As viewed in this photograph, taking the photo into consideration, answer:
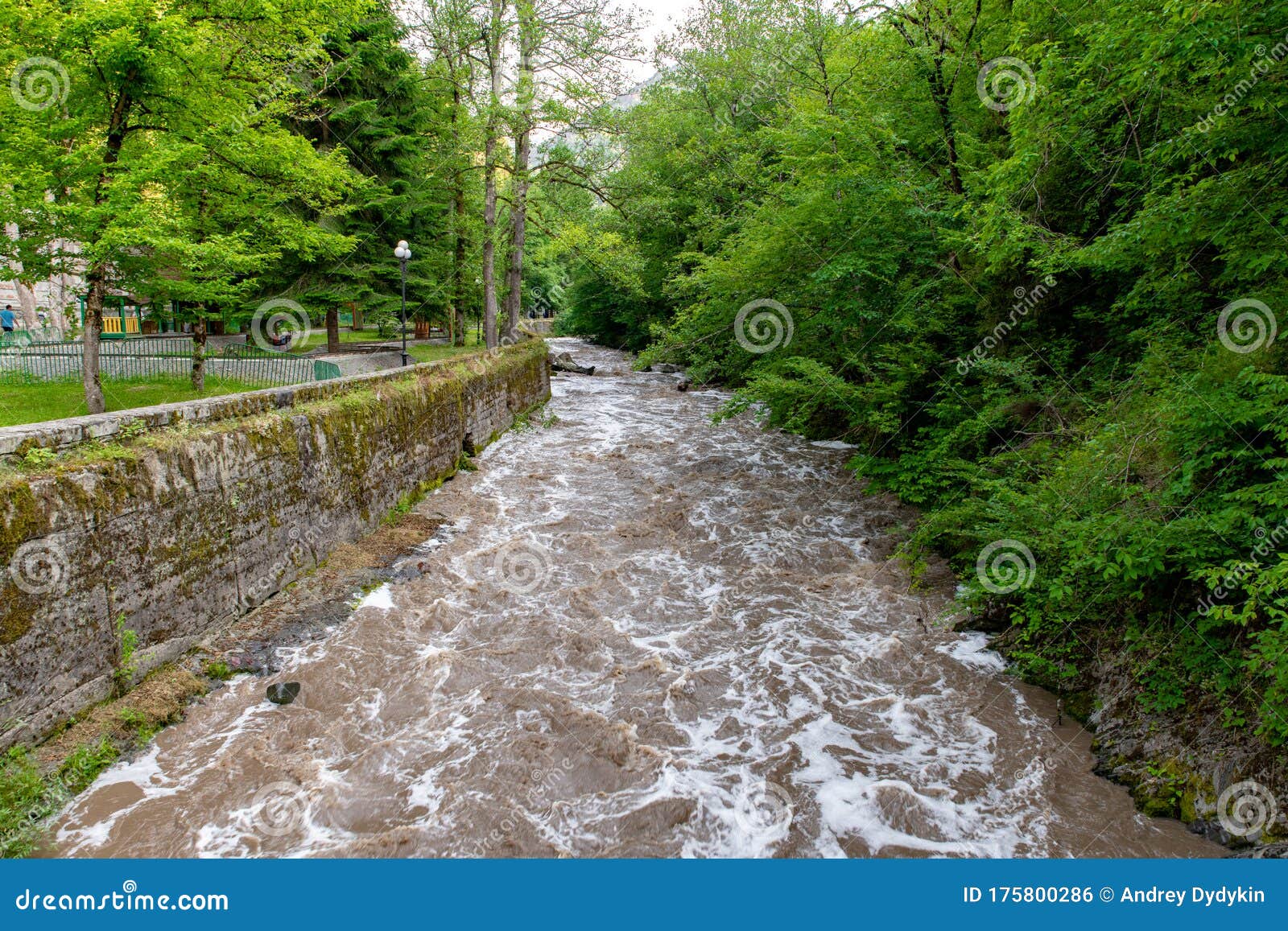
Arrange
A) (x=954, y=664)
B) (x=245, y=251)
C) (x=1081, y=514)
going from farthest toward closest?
(x=245, y=251)
(x=954, y=664)
(x=1081, y=514)

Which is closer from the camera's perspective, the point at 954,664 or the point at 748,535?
the point at 954,664

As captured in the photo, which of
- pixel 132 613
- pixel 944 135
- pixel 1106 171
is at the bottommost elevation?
pixel 132 613

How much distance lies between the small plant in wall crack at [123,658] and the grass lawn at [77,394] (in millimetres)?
5410

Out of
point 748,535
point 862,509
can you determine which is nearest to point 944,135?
point 862,509

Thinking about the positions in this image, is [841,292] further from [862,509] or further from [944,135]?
[862,509]

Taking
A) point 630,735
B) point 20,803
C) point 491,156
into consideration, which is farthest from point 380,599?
point 491,156

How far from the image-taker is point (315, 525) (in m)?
8.34

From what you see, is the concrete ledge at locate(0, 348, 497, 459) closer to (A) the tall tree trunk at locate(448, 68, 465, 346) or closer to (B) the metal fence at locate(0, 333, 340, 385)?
(B) the metal fence at locate(0, 333, 340, 385)

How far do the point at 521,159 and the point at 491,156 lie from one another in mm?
2391

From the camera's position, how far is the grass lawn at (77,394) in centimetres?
1070

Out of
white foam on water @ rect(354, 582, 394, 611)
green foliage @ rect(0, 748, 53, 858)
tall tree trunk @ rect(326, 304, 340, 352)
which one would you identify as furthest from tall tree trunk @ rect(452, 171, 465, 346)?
green foliage @ rect(0, 748, 53, 858)

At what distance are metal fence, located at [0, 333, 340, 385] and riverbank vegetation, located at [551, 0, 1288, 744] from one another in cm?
905

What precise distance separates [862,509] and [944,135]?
Answer: 6.57m

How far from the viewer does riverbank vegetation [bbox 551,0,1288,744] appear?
16.6 ft
